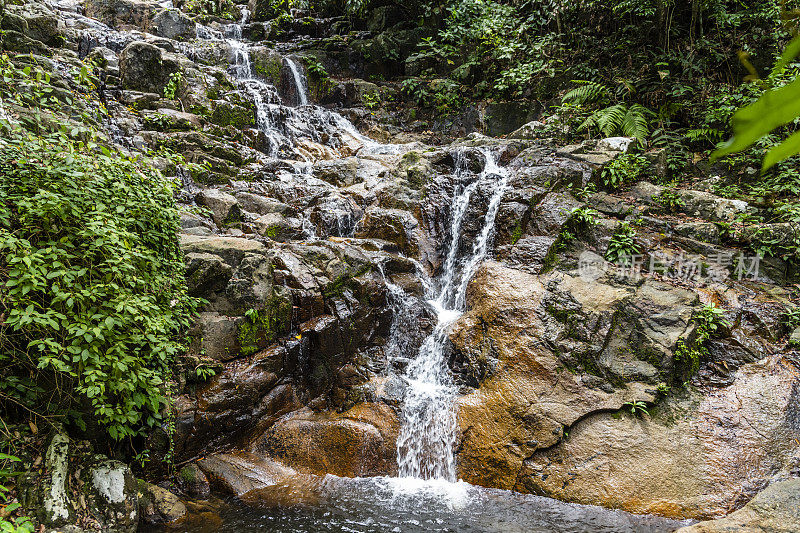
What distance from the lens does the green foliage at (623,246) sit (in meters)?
6.80

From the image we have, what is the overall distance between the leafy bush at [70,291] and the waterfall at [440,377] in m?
3.18

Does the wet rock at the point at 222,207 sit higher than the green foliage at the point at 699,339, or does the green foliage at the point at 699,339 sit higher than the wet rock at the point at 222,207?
the wet rock at the point at 222,207

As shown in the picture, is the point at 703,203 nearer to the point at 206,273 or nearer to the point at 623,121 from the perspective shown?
the point at 623,121

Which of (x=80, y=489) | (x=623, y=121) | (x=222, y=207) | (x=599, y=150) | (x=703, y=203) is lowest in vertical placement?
(x=80, y=489)

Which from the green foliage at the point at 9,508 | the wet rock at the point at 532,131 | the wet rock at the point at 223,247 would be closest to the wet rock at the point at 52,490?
the green foliage at the point at 9,508

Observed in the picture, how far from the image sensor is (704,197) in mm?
7316

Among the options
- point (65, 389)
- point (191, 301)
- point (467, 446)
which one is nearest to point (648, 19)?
point (467, 446)

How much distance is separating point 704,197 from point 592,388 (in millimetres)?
4201

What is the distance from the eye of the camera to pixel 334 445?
5582mm

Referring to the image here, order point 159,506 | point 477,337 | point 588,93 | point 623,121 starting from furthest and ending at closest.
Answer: point 588,93 < point 623,121 < point 477,337 < point 159,506

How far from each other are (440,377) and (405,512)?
7.08 feet

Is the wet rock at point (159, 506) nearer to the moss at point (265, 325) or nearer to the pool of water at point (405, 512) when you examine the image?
the pool of water at point (405, 512)

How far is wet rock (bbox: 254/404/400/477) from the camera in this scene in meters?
5.50

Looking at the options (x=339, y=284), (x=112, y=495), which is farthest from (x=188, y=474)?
(x=339, y=284)
